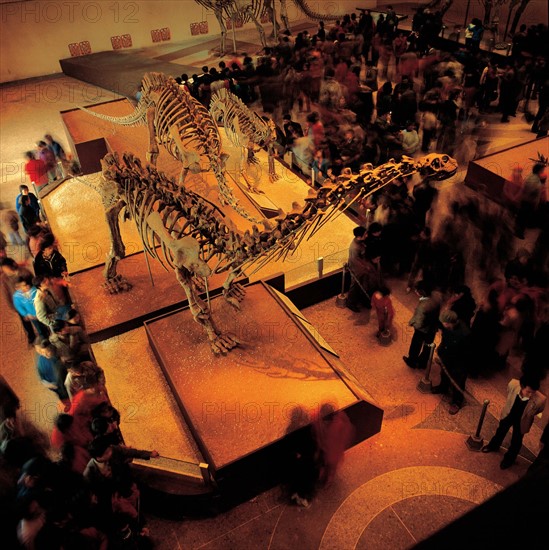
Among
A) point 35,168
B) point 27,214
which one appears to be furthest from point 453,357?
point 35,168

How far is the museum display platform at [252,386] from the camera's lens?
4832 millimetres

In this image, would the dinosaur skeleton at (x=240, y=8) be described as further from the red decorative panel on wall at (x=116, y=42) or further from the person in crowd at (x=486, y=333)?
the person in crowd at (x=486, y=333)

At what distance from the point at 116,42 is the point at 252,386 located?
673 inches

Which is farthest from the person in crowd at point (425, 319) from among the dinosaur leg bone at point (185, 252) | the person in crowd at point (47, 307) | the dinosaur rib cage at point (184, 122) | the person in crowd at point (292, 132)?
the person in crowd at point (292, 132)

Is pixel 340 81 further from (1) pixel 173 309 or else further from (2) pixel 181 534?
(2) pixel 181 534

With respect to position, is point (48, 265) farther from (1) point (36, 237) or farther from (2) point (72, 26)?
(2) point (72, 26)

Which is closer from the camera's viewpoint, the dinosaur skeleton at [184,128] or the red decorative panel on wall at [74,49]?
the dinosaur skeleton at [184,128]

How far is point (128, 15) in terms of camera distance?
58.3 feet

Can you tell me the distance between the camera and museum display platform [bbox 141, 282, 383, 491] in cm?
483

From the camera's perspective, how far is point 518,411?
15.3 ft

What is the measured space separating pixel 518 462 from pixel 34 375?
19.4ft

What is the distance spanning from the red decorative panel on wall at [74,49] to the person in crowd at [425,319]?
55.6 ft

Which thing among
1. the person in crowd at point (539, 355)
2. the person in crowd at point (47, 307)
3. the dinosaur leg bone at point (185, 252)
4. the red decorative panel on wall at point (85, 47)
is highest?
the red decorative panel on wall at point (85, 47)

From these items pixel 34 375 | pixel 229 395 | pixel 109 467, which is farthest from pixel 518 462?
pixel 34 375
